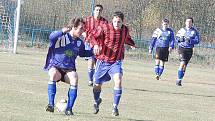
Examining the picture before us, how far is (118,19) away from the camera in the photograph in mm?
10523

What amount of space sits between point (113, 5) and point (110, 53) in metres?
23.0

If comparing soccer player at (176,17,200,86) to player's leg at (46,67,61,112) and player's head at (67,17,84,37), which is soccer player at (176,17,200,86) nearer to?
player's head at (67,17,84,37)

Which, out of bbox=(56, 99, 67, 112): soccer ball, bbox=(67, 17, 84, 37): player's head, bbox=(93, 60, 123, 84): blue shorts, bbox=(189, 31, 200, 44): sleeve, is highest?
bbox=(67, 17, 84, 37): player's head

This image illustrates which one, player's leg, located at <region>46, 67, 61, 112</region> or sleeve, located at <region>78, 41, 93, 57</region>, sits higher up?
sleeve, located at <region>78, 41, 93, 57</region>

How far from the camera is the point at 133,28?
33.3 metres

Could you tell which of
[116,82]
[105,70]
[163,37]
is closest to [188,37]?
[163,37]

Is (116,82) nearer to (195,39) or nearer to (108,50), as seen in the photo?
(108,50)

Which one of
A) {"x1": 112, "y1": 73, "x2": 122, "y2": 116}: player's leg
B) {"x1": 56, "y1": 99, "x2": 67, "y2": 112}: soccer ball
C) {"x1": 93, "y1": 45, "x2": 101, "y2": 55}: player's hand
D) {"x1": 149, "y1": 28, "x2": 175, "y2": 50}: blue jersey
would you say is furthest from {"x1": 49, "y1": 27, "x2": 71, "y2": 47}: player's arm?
{"x1": 149, "y1": 28, "x2": 175, "y2": 50}: blue jersey

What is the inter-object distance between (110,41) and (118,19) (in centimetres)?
55

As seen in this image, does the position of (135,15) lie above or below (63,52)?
above

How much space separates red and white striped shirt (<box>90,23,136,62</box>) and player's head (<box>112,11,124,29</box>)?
125 millimetres

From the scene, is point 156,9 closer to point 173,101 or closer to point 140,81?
point 140,81

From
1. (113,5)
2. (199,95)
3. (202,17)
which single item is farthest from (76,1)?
(199,95)

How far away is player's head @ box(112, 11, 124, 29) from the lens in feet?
34.2
